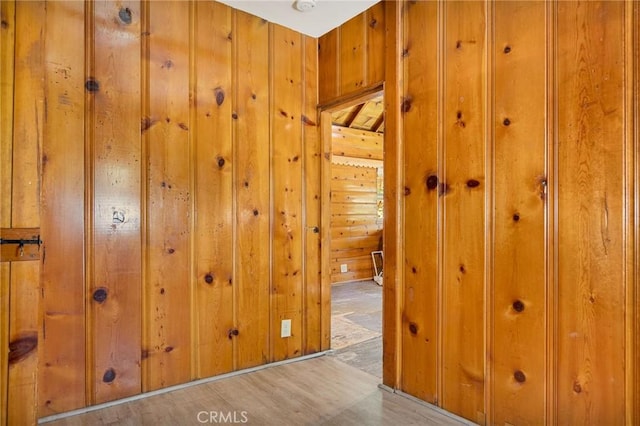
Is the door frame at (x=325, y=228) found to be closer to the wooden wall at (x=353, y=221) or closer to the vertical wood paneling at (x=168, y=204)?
the vertical wood paneling at (x=168, y=204)

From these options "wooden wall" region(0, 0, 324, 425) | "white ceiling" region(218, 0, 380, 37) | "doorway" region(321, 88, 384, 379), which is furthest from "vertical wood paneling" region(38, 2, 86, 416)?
"doorway" region(321, 88, 384, 379)

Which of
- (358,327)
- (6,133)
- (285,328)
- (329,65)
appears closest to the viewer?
(6,133)

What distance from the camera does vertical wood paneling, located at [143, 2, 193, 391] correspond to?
2.30m

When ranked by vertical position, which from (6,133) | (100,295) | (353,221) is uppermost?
(6,133)

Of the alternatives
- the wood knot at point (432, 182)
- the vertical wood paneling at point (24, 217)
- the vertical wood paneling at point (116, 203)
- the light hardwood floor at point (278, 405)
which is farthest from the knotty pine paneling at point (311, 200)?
the vertical wood paneling at point (24, 217)

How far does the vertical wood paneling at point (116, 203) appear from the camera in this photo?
7.00ft

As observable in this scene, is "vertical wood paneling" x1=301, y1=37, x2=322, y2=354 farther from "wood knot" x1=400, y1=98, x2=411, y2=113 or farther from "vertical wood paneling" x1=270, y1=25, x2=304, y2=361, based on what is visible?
"wood knot" x1=400, y1=98, x2=411, y2=113

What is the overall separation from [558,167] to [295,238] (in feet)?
5.99

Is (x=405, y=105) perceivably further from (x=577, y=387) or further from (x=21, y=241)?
(x=21, y=241)

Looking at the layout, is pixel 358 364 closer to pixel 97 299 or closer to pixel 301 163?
pixel 301 163

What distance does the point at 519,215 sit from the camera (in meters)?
1.81

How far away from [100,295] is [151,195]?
2.11ft

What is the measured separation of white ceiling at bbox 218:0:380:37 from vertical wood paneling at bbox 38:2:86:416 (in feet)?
3.41
